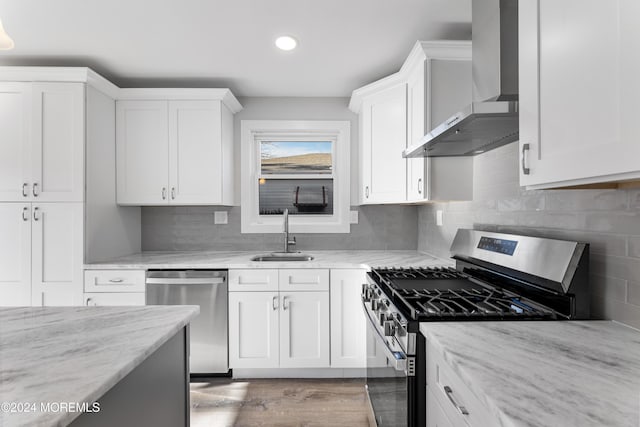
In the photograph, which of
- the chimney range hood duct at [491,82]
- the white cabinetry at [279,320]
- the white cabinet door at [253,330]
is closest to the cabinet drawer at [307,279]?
the white cabinetry at [279,320]

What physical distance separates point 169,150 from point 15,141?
999 mm

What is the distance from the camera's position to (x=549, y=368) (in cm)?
80

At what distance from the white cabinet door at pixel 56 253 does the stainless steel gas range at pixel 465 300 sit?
2096 millimetres

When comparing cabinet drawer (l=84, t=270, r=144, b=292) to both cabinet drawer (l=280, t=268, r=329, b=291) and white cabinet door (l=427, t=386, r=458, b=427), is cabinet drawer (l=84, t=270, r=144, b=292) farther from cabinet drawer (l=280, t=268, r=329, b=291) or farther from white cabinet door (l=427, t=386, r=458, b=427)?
white cabinet door (l=427, t=386, r=458, b=427)

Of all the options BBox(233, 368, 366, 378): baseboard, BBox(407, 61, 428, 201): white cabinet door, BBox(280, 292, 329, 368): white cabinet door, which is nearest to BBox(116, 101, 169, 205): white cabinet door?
BBox(280, 292, 329, 368): white cabinet door

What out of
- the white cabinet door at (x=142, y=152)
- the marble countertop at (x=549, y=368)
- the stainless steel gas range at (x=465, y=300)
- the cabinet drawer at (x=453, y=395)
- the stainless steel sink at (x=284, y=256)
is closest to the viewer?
the marble countertop at (x=549, y=368)

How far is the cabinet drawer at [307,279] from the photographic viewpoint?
2.53m

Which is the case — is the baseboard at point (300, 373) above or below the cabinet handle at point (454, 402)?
below

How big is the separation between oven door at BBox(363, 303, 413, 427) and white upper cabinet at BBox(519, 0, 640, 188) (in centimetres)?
77

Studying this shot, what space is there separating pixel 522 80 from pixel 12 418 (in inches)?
59.8

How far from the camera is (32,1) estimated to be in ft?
5.94

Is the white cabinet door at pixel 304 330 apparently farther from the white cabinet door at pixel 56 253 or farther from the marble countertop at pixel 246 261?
the white cabinet door at pixel 56 253

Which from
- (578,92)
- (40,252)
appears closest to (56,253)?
(40,252)

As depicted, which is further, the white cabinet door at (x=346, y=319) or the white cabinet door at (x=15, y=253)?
the white cabinet door at (x=346, y=319)
